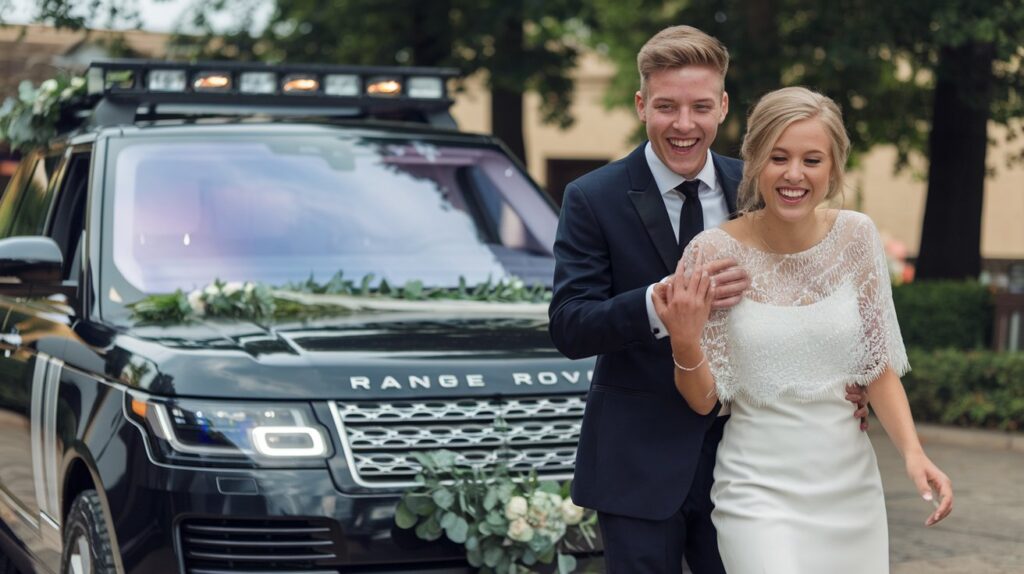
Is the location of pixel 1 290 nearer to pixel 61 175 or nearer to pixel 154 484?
pixel 61 175

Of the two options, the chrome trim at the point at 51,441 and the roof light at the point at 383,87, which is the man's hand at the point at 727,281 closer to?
the chrome trim at the point at 51,441

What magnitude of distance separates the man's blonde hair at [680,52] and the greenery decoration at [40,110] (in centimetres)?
397

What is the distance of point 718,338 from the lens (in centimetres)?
346

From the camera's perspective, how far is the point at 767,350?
3441 mm

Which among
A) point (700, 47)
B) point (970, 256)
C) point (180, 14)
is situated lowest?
point (970, 256)

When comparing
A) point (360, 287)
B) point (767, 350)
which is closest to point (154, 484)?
point (360, 287)

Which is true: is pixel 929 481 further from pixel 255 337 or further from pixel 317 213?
pixel 317 213

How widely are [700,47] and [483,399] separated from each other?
4.72 ft

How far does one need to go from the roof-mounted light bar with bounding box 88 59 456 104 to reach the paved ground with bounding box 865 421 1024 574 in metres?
2.88

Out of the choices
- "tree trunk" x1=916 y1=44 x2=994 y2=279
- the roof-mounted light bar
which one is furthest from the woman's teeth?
"tree trunk" x1=916 y1=44 x2=994 y2=279

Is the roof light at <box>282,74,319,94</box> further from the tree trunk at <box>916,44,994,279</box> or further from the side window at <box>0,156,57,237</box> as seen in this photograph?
the tree trunk at <box>916,44,994,279</box>

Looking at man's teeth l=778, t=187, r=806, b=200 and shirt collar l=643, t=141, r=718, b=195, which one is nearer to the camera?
man's teeth l=778, t=187, r=806, b=200

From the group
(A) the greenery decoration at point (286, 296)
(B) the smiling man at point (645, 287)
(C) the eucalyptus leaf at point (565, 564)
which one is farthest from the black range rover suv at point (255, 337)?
(B) the smiling man at point (645, 287)

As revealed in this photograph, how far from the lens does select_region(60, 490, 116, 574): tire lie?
4535 millimetres
